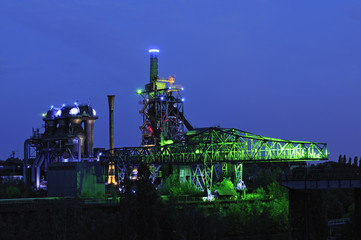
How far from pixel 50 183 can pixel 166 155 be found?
23340 mm

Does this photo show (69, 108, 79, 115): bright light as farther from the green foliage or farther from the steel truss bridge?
the green foliage

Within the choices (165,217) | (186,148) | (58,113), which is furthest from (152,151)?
(165,217)

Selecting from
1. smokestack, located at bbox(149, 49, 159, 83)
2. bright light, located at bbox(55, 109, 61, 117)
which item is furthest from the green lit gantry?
smokestack, located at bbox(149, 49, 159, 83)

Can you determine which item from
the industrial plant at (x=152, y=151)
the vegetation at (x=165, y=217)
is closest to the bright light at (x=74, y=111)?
the industrial plant at (x=152, y=151)

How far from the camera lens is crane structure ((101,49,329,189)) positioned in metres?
98.7

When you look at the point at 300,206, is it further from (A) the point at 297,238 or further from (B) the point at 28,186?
(B) the point at 28,186

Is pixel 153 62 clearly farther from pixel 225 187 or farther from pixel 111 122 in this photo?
pixel 225 187

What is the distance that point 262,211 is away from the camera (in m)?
87.2

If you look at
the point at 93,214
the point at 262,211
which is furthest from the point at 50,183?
the point at 262,211

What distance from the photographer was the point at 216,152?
102 metres

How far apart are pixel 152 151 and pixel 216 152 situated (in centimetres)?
1779

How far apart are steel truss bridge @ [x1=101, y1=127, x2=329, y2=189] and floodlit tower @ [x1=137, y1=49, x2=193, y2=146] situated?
20043mm

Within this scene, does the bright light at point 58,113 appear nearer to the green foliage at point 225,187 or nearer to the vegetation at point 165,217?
the vegetation at point 165,217

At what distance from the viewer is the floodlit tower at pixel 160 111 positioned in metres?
138
